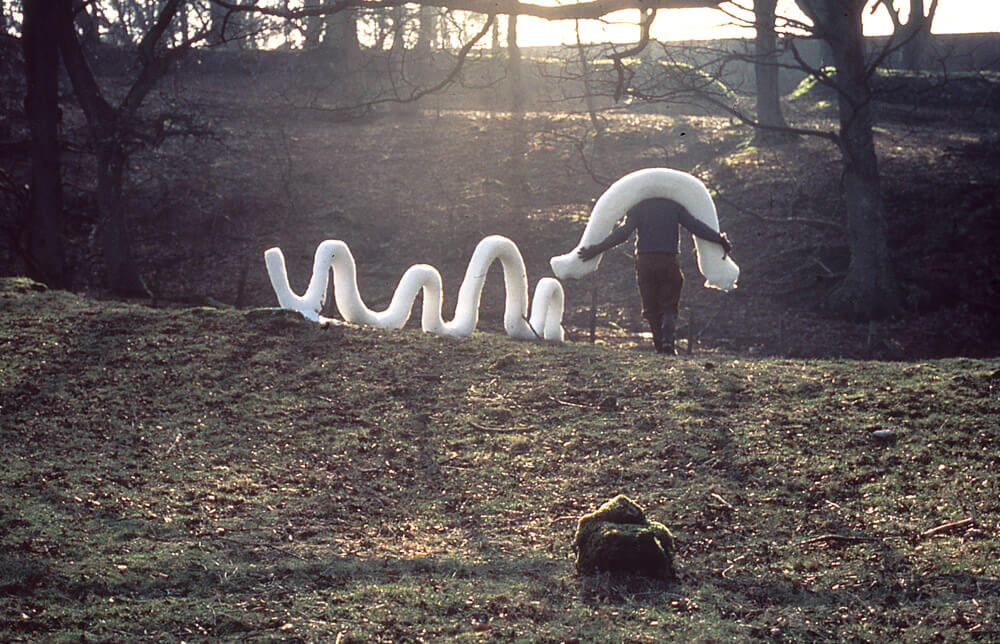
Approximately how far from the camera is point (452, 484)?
6.20 metres

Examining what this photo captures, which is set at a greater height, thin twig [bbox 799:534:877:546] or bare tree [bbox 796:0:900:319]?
bare tree [bbox 796:0:900:319]

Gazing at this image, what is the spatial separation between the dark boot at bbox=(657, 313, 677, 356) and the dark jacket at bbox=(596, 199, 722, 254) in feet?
2.16

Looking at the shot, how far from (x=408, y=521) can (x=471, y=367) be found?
2.93 meters

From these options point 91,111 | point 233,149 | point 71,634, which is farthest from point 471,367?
point 233,149

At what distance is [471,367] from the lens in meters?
8.45

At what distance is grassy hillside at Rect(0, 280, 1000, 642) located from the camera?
166 inches

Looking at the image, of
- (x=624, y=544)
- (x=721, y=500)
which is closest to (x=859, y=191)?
(x=721, y=500)

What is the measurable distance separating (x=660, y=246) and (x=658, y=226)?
0.20 meters

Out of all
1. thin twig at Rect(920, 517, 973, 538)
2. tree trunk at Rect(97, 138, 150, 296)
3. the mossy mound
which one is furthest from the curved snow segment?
tree trunk at Rect(97, 138, 150, 296)

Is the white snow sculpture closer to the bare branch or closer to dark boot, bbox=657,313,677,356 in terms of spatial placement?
dark boot, bbox=657,313,677,356

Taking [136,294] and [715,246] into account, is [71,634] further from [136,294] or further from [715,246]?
[136,294]

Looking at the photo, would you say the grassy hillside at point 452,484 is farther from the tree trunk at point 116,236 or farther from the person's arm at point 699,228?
the tree trunk at point 116,236

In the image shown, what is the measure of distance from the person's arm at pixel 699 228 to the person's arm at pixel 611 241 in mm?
A: 498

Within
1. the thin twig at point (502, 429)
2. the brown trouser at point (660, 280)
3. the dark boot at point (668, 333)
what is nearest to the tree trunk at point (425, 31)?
the brown trouser at point (660, 280)
